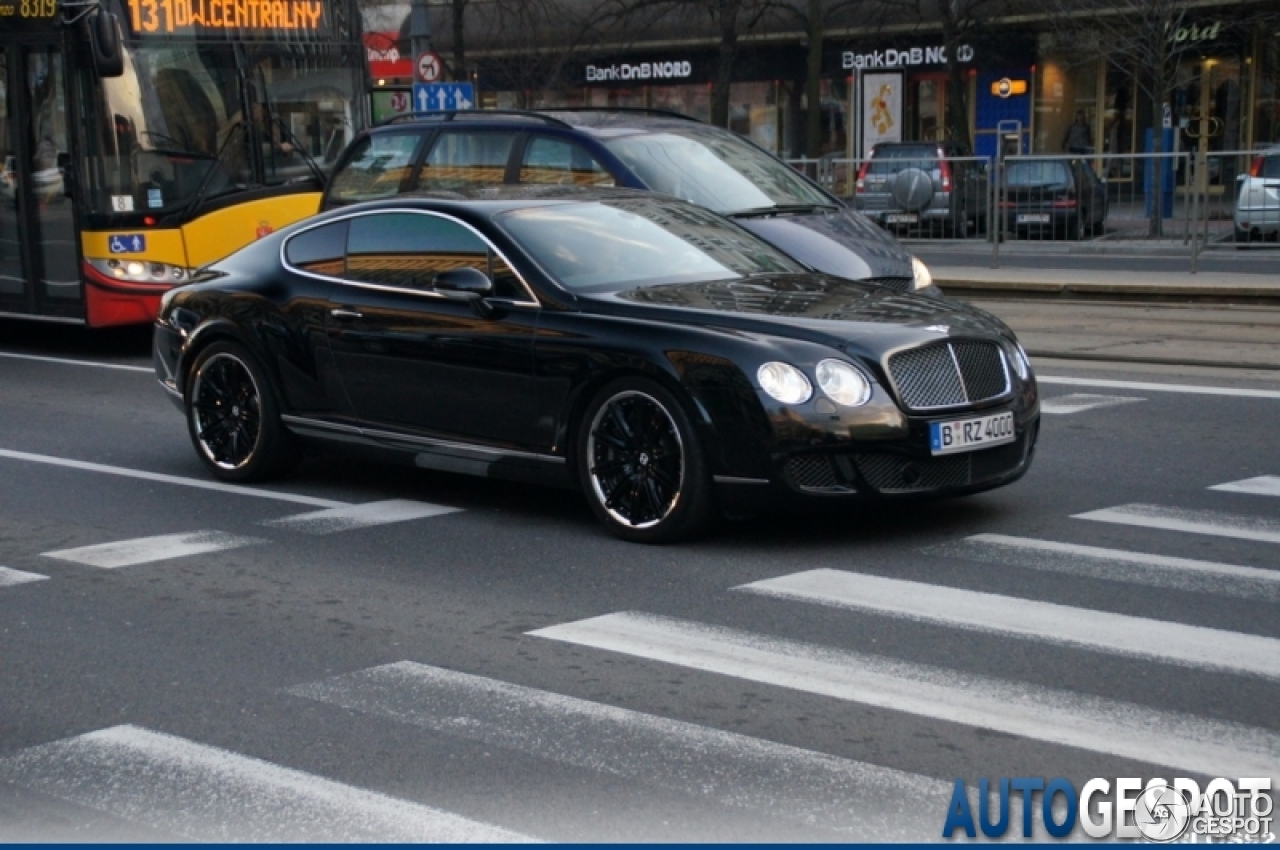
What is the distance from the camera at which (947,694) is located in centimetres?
572

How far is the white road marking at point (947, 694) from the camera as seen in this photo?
5.14 metres

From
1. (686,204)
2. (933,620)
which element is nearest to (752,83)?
(686,204)

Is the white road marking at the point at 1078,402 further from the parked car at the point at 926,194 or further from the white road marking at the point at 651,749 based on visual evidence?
the parked car at the point at 926,194

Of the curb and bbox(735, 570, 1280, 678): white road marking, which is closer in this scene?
bbox(735, 570, 1280, 678): white road marking

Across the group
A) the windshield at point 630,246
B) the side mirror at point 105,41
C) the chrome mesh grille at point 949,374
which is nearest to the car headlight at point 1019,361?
the chrome mesh grille at point 949,374

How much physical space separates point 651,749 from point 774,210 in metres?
7.95

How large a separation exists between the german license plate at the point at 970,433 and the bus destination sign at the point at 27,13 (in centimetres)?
1027

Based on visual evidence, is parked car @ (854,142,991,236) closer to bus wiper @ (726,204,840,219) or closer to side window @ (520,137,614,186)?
bus wiper @ (726,204,840,219)

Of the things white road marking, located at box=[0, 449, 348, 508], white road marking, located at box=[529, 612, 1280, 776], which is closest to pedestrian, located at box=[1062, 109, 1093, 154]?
white road marking, located at box=[0, 449, 348, 508]

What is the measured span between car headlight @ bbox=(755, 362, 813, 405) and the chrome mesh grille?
0.37 metres

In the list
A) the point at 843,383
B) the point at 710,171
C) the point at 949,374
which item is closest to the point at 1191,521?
the point at 949,374

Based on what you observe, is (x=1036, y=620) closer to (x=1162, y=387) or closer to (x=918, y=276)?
(x=918, y=276)

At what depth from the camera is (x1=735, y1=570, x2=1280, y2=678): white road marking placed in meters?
6.10

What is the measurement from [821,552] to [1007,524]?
989 millimetres
